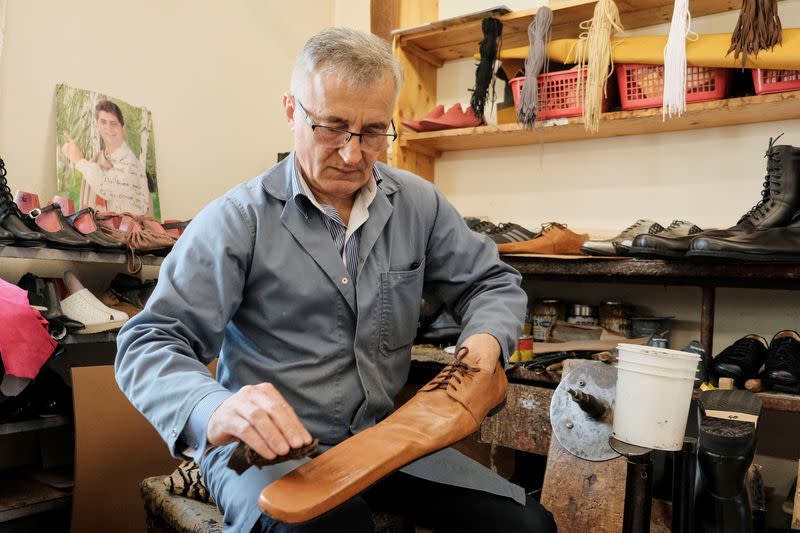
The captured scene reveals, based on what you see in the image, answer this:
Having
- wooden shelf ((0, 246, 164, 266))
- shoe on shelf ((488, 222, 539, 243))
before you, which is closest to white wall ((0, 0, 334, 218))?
wooden shelf ((0, 246, 164, 266))

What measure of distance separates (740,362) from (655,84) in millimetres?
1031

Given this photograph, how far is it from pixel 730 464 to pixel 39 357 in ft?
6.41

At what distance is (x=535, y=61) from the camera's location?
2648 mm

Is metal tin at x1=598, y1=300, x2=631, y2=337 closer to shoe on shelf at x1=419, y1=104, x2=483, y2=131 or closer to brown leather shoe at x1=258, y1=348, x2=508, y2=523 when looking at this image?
shoe on shelf at x1=419, y1=104, x2=483, y2=131

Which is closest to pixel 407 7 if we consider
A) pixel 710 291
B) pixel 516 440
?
pixel 710 291

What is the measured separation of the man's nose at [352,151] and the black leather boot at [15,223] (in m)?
1.29

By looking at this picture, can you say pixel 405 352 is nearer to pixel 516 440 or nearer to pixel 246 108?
pixel 516 440

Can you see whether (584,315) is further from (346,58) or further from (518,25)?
(346,58)

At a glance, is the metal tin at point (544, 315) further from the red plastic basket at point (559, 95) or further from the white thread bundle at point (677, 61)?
the white thread bundle at point (677, 61)

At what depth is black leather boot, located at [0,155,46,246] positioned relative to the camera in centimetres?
218

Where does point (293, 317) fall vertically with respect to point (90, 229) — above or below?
below

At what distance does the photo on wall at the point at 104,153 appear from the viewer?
272 centimetres

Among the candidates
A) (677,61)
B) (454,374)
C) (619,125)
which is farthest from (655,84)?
(454,374)

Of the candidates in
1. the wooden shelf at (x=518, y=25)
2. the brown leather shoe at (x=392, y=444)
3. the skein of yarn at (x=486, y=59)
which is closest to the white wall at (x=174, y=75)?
the wooden shelf at (x=518, y=25)
